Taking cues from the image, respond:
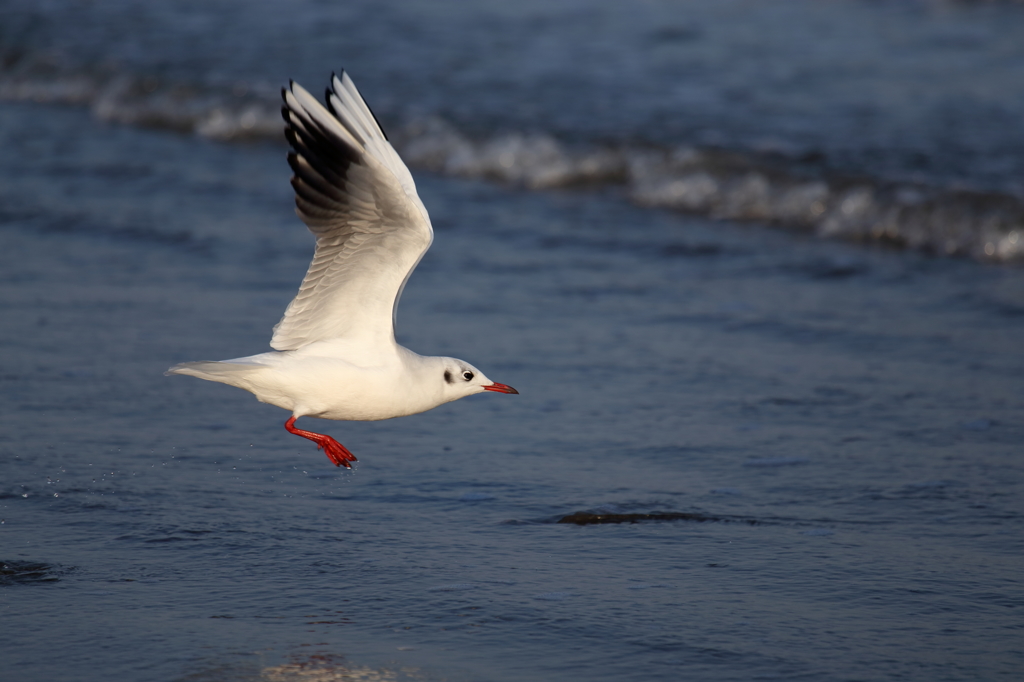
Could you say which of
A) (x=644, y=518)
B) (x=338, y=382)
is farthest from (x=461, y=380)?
(x=644, y=518)

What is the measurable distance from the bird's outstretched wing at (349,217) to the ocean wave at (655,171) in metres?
5.09

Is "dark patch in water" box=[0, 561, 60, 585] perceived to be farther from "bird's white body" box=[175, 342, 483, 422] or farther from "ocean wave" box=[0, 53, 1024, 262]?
"ocean wave" box=[0, 53, 1024, 262]

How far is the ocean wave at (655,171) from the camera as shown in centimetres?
917

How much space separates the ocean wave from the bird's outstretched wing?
16.7 ft

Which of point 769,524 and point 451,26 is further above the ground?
point 451,26

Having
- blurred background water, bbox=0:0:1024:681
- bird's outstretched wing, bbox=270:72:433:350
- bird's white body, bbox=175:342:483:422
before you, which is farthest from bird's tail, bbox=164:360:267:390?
blurred background water, bbox=0:0:1024:681

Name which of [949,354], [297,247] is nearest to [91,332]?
[297,247]

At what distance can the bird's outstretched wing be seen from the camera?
15.5ft

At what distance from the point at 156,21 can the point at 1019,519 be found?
14.5m

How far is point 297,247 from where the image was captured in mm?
8891

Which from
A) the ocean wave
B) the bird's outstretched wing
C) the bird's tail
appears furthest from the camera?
the ocean wave

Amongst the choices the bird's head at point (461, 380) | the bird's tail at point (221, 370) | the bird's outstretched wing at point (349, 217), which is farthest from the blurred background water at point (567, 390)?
the bird's outstretched wing at point (349, 217)

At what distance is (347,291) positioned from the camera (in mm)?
5102

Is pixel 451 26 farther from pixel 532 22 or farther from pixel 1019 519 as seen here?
pixel 1019 519
